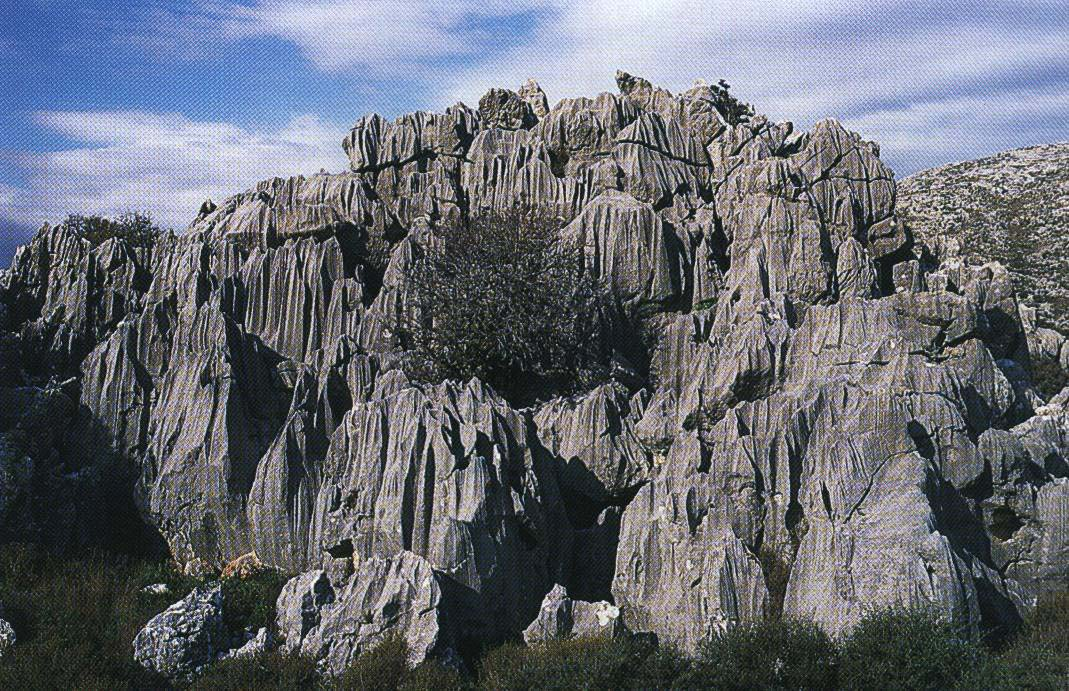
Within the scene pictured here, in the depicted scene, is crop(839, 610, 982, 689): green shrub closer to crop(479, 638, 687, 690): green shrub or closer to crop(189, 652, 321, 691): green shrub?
crop(479, 638, 687, 690): green shrub

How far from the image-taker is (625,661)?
16.3 meters

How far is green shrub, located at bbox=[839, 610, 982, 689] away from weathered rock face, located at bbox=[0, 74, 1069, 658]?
2.80 ft

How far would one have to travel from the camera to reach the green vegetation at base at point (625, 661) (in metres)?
15.6

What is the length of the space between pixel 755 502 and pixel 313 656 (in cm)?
953

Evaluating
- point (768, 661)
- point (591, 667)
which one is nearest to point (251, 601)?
point (591, 667)

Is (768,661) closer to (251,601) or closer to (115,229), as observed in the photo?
(251,601)

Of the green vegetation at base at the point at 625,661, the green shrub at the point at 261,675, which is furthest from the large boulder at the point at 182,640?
the green shrub at the point at 261,675

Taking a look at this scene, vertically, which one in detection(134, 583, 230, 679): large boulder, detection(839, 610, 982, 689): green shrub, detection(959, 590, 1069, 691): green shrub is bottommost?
detection(959, 590, 1069, 691): green shrub

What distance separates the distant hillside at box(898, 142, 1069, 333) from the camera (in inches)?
2522

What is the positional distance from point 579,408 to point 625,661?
8668mm

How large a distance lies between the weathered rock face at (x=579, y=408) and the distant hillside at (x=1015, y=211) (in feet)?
87.8

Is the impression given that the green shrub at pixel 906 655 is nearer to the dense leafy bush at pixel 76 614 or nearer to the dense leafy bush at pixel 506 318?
the dense leafy bush at pixel 506 318

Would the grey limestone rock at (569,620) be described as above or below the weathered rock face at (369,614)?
below

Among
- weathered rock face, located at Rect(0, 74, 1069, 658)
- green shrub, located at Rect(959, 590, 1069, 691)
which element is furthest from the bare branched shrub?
green shrub, located at Rect(959, 590, 1069, 691)
